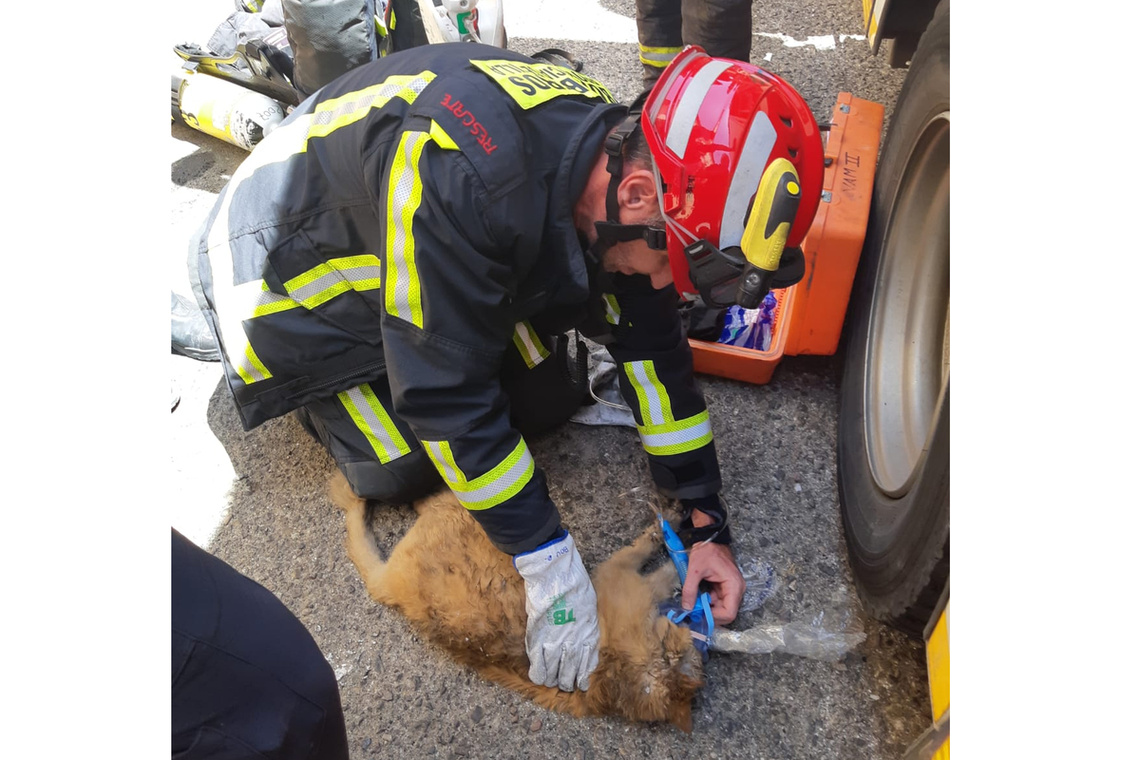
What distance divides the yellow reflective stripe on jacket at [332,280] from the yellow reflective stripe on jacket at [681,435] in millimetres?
904

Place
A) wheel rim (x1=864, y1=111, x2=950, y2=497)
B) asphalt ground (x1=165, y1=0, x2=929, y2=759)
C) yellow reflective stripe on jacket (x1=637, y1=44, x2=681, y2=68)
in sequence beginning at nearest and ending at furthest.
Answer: asphalt ground (x1=165, y1=0, x2=929, y2=759)
wheel rim (x1=864, y1=111, x2=950, y2=497)
yellow reflective stripe on jacket (x1=637, y1=44, x2=681, y2=68)

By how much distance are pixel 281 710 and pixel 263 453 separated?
1.62m

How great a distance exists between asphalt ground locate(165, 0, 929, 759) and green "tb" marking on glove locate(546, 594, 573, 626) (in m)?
0.30

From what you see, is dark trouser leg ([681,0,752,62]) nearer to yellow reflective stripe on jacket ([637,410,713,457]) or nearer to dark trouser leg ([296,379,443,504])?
yellow reflective stripe on jacket ([637,410,713,457])

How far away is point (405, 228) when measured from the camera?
5.37 feet

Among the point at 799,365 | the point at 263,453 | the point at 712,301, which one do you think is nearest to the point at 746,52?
the point at 799,365

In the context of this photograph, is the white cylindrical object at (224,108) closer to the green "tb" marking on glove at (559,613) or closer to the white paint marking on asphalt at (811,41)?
the white paint marking on asphalt at (811,41)

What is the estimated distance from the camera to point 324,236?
2008mm

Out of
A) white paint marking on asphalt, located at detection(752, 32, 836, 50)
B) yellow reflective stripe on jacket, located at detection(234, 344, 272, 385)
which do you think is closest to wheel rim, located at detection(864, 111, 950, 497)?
yellow reflective stripe on jacket, located at detection(234, 344, 272, 385)

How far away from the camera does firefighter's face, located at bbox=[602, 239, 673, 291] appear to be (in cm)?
179

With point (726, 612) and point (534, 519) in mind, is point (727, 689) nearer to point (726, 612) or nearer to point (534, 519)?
point (726, 612)

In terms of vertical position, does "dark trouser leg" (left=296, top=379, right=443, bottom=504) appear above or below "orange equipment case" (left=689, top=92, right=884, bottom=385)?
below

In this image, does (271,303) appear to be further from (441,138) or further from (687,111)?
(687,111)

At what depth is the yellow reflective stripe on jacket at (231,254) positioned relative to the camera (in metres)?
2.00
